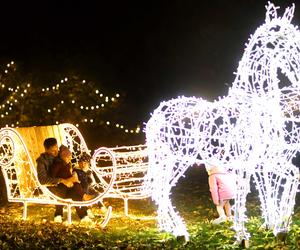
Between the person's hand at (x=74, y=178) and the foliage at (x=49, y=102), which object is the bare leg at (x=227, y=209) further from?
the foliage at (x=49, y=102)

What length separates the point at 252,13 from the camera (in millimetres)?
24594

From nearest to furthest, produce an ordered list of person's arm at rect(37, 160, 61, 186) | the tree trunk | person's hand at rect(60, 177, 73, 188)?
person's arm at rect(37, 160, 61, 186) → person's hand at rect(60, 177, 73, 188) → the tree trunk

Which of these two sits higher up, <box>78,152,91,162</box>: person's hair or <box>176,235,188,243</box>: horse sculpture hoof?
<box>78,152,91,162</box>: person's hair

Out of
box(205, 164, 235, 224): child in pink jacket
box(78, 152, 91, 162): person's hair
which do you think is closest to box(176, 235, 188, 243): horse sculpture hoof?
box(205, 164, 235, 224): child in pink jacket

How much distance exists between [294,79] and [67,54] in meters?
16.9

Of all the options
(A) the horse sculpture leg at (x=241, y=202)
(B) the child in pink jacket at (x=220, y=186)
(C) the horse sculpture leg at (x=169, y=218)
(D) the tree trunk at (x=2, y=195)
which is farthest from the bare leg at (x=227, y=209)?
(D) the tree trunk at (x=2, y=195)

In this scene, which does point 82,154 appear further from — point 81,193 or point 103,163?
point 103,163

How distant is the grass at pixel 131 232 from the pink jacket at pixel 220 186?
17.3 inches

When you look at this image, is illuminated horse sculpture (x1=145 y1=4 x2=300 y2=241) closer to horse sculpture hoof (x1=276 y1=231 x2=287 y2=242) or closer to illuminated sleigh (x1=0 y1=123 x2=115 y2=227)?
horse sculpture hoof (x1=276 y1=231 x2=287 y2=242)

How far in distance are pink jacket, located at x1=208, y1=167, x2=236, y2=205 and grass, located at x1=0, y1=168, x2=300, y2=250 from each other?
17.3 inches

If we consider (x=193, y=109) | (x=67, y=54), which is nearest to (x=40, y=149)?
(x=193, y=109)

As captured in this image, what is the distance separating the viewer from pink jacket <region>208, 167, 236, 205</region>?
9.45 meters

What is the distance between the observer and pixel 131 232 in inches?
359

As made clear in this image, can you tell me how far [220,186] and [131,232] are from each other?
1470 millimetres
